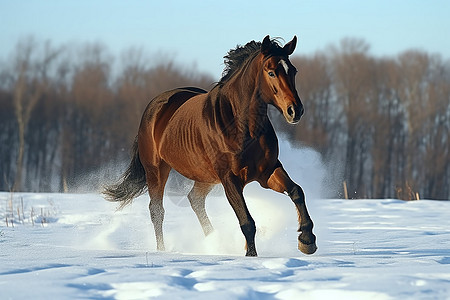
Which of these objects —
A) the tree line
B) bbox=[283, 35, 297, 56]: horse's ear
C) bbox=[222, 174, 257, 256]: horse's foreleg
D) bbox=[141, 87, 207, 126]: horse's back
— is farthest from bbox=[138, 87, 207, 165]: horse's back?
the tree line

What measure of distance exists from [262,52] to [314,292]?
232cm

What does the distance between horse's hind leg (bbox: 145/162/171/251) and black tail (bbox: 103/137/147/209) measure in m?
0.47

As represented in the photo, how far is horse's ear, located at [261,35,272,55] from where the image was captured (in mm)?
5027

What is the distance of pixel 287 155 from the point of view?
8570mm

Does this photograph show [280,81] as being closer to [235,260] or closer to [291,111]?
[291,111]

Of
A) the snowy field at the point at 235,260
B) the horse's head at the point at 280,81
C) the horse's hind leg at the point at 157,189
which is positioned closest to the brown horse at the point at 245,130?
the horse's head at the point at 280,81

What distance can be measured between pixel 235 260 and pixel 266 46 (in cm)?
170

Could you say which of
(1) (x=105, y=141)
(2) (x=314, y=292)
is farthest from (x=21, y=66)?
(2) (x=314, y=292)

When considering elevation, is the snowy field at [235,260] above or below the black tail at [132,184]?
below

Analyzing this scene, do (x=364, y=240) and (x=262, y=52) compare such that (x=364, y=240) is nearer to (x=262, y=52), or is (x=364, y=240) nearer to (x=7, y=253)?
(x=262, y=52)

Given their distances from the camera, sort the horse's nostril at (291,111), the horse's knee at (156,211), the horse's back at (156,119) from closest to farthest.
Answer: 1. the horse's nostril at (291,111)
2. the horse's back at (156,119)
3. the horse's knee at (156,211)

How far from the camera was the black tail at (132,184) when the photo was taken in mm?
7645

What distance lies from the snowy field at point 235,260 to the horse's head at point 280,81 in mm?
1082

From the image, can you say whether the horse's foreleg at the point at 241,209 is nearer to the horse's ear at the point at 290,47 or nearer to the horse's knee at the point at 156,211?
the horse's ear at the point at 290,47
